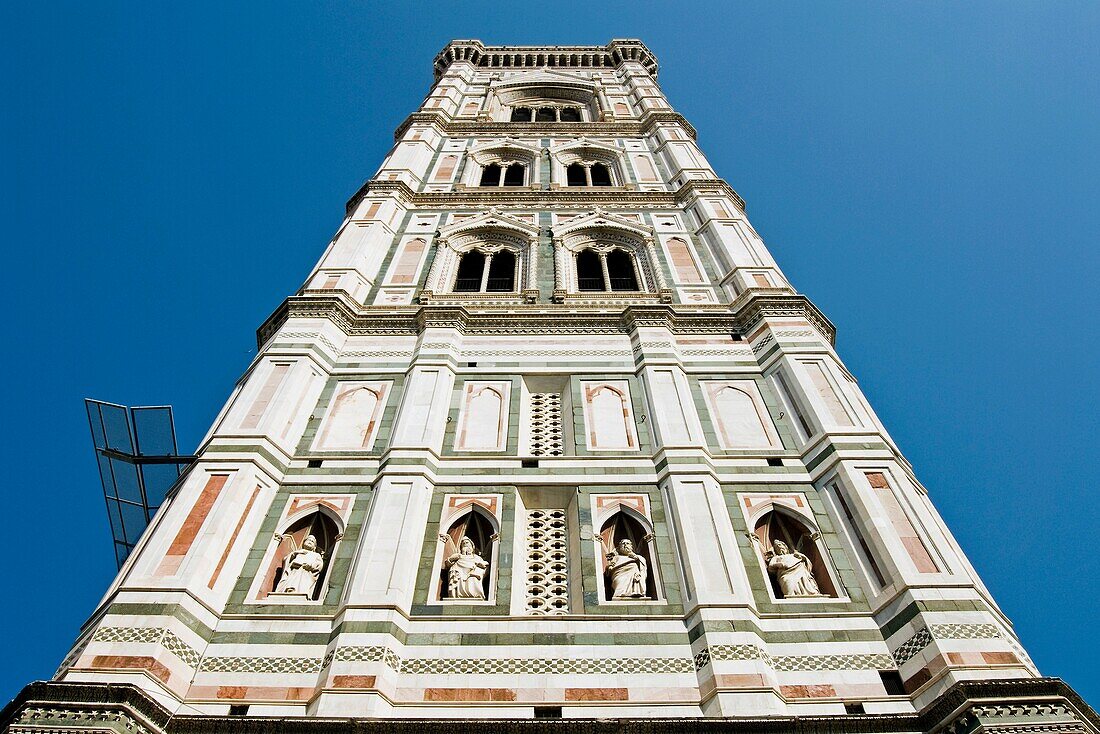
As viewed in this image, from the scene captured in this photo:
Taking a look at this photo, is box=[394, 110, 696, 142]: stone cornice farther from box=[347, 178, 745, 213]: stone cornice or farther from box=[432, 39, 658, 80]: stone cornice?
box=[432, 39, 658, 80]: stone cornice

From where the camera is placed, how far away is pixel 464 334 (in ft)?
40.7

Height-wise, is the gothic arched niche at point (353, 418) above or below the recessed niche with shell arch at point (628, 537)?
above

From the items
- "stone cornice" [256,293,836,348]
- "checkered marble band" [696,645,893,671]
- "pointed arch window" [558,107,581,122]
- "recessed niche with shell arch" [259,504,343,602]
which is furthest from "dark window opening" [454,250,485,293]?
"pointed arch window" [558,107,581,122]

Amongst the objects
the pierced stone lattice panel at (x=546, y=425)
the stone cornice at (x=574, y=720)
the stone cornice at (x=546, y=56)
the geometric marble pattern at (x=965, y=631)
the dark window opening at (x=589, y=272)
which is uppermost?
the stone cornice at (x=546, y=56)

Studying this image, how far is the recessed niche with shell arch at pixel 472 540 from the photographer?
26.0 feet

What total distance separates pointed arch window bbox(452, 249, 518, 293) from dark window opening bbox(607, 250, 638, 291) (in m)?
1.52

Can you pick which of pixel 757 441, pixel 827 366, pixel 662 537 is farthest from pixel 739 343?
pixel 662 537

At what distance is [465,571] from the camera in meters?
8.08

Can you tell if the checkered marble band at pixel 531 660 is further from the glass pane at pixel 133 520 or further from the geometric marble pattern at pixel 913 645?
the glass pane at pixel 133 520

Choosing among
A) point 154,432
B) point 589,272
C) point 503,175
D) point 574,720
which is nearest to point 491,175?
point 503,175

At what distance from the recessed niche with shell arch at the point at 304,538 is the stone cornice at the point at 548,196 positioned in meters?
9.43

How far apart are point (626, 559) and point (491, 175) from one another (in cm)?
1340

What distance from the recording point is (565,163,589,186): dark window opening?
1988 centimetres

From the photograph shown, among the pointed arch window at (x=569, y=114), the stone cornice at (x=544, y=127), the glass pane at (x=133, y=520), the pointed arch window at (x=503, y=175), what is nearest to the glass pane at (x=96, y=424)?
the glass pane at (x=133, y=520)
